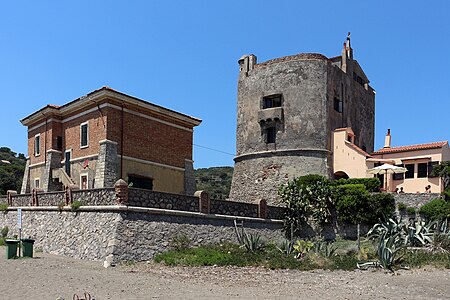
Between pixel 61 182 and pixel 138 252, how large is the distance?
14.4 m

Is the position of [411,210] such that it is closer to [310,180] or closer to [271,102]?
[310,180]

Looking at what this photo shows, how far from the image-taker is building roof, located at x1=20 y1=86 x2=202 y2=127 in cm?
2610

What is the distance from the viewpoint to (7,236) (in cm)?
2625

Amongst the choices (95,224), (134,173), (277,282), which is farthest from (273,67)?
(277,282)

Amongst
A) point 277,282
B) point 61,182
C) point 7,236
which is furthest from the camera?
point 61,182

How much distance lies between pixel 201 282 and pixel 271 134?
2362cm

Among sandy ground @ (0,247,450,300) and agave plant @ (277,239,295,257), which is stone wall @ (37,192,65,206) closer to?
sandy ground @ (0,247,450,300)

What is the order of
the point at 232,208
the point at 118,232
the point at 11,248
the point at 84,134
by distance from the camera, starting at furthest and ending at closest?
1. the point at 84,134
2. the point at 232,208
3. the point at 11,248
4. the point at 118,232

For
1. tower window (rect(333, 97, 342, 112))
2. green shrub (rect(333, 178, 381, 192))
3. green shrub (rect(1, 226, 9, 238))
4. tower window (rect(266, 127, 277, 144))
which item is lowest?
green shrub (rect(1, 226, 9, 238))

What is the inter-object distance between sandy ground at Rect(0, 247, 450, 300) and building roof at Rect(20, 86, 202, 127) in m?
11.5

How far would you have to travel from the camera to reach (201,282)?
1385 centimetres

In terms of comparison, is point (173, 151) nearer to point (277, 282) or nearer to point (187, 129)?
point (187, 129)

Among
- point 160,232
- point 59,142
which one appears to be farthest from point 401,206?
point 59,142

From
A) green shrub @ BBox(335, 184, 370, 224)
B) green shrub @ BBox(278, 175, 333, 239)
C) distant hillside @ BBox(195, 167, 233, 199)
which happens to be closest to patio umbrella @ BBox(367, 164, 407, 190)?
green shrub @ BBox(335, 184, 370, 224)
